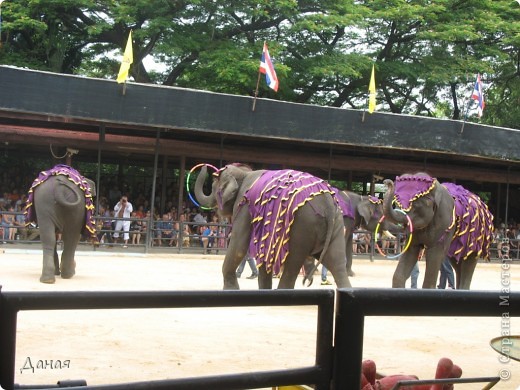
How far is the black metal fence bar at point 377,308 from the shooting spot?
2.10m

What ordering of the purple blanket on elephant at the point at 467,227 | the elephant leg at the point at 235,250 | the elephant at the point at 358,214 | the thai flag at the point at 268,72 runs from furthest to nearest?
the thai flag at the point at 268,72
the elephant at the point at 358,214
the purple blanket on elephant at the point at 467,227
the elephant leg at the point at 235,250

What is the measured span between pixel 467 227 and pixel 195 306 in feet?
30.5

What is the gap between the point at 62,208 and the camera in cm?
1111

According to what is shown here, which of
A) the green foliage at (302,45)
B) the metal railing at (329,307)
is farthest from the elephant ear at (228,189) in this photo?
the green foliage at (302,45)

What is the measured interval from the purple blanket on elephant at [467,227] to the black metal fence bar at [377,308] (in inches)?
343

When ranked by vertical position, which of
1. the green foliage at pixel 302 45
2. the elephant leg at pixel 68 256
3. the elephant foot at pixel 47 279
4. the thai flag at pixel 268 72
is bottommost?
the elephant foot at pixel 47 279

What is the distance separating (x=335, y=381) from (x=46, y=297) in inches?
32.0

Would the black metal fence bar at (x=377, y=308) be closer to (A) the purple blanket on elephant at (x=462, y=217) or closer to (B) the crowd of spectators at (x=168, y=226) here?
(A) the purple blanket on elephant at (x=462, y=217)

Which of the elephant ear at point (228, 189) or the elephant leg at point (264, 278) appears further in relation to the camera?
the elephant ear at point (228, 189)

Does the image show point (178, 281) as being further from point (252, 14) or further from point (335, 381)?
point (252, 14)

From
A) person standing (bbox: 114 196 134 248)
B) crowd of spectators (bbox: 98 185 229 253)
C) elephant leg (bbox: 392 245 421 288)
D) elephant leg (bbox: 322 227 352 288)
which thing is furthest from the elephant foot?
person standing (bbox: 114 196 134 248)

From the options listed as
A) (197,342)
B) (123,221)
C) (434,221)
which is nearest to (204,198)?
(434,221)

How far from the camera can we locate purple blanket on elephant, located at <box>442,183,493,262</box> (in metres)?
10.8

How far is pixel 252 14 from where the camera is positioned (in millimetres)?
26516
